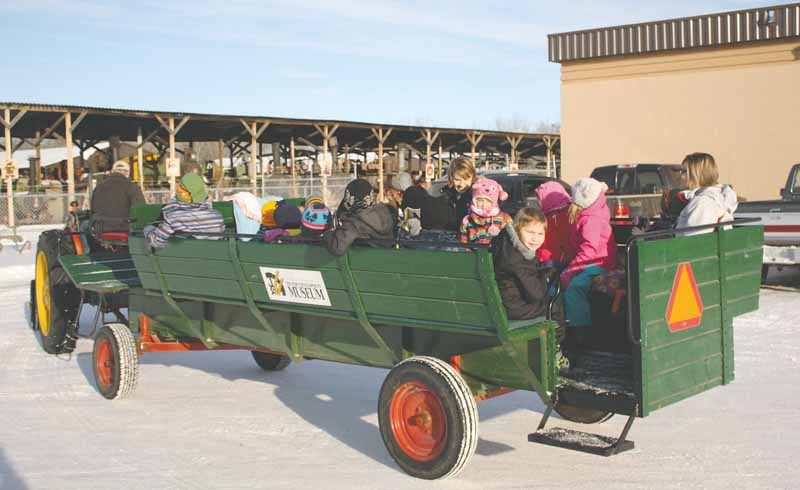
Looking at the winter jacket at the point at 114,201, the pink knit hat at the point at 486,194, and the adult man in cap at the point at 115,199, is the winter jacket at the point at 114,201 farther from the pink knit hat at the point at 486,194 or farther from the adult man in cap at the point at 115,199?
the pink knit hat at the point at 486,194

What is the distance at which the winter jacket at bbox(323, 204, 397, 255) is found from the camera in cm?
543

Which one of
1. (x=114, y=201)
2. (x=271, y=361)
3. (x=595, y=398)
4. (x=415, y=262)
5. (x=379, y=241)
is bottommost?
(x=271, y=361)

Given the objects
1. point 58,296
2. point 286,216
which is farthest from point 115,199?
point 286,216

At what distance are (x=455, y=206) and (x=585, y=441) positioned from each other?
278 centimetres

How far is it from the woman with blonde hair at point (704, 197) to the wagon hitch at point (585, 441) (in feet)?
4.92

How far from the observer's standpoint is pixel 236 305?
6.64 meters

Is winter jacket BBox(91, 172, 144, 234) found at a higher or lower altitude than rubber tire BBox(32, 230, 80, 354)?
higher

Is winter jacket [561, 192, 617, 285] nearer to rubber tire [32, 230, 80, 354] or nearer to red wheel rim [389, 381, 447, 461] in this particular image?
red wheel rim [389, 381, 447, 461]

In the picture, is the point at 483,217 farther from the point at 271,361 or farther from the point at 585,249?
the point at 271,361

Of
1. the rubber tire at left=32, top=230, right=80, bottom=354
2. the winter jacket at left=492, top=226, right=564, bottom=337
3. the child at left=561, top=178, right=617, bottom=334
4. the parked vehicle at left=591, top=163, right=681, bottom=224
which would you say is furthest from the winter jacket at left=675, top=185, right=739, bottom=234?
the parked vehicle at left=591, top=163, right=681, bottom=224

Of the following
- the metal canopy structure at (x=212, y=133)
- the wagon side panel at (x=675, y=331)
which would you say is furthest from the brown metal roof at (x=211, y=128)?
the wagon side panel at (x=675, y=331)

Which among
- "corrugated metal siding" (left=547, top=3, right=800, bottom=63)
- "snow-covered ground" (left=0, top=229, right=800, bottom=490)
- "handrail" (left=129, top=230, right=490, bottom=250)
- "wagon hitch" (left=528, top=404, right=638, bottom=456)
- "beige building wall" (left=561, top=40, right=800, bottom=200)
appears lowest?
"snow-covered ground" (left=0, top=229, right=800, bottom=490)

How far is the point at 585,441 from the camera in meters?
4.98

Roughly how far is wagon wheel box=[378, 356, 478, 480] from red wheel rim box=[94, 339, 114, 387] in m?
3.15
